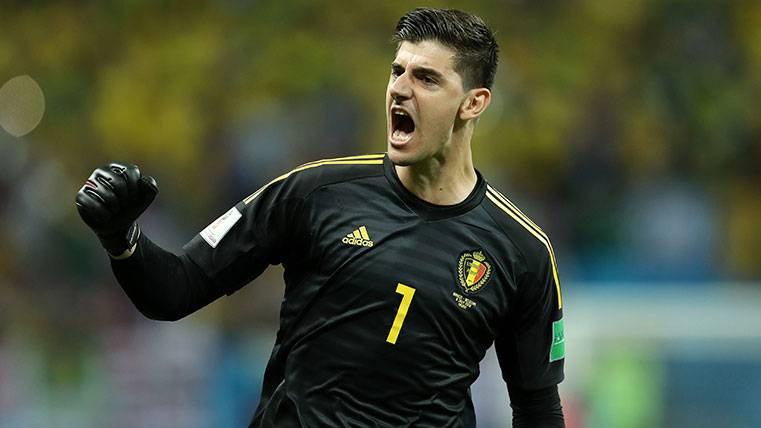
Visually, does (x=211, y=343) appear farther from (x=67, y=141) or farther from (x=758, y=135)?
(x=758, y=135)

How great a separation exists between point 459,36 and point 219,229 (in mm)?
1038

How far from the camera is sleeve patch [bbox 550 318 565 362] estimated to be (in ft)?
16.4

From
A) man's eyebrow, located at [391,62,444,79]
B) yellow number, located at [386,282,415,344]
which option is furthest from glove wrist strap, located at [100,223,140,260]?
man's eyebrow, located at [391,62,444,79]

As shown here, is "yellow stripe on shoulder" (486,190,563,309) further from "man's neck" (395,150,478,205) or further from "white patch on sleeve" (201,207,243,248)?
"white patch on sleeve" (201,207,243,248)

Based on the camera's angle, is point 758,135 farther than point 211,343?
Yes

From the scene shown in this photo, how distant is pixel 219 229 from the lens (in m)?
4.71

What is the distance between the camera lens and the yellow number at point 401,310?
4641 millimetres

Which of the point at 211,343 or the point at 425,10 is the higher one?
the point at 425,10

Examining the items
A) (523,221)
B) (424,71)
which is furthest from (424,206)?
(424,71)

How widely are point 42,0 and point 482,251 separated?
7.53 metres

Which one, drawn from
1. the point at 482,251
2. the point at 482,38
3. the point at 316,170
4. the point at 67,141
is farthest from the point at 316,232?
the point at 67,141

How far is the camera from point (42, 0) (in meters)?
11.4

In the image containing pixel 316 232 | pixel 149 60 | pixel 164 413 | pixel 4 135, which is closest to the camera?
pixel 316 232

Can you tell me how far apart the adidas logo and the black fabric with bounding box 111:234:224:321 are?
472 millimetres
